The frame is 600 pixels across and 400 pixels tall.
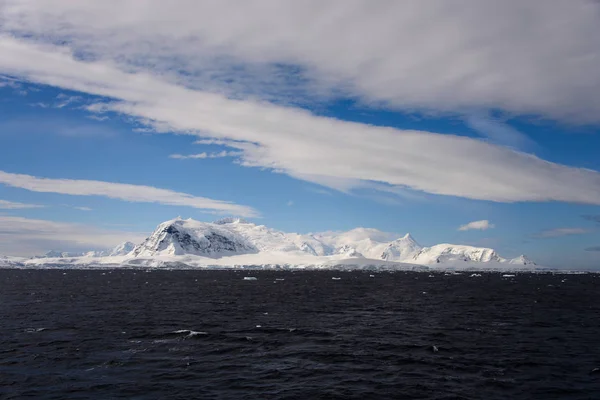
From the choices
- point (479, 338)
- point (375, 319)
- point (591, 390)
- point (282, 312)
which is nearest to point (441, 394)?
point (591, 390)

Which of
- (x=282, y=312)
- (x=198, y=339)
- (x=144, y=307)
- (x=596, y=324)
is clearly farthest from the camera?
(x=144, y=307)

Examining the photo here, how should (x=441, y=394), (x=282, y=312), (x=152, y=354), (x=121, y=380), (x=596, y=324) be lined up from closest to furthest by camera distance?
(x=441, y=394) < (x=121, y=380) < (x=152, y=354) < (x=596, y=324) < (x=282, y=312)

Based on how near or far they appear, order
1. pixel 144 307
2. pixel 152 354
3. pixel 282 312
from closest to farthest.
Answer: pixel 152 354 < pixel 282 312 < pixel 144 307

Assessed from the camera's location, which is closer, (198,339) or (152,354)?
(152,354)

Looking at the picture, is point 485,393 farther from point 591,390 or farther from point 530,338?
point 530,338

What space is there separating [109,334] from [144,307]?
29.3 meters

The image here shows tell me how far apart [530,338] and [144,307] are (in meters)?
63.8

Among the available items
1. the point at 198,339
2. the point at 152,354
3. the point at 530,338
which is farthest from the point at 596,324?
the point at 152,354

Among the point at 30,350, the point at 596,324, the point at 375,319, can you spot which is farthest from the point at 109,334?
the point at 596,324

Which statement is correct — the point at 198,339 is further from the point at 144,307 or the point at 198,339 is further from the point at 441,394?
the point at 144,307

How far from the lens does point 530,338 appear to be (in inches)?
1967

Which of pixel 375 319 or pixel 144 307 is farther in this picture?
pixel 144 307

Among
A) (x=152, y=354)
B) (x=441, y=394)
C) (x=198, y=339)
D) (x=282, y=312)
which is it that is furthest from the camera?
(x=282, y=312)

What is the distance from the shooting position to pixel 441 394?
29.7 metres
